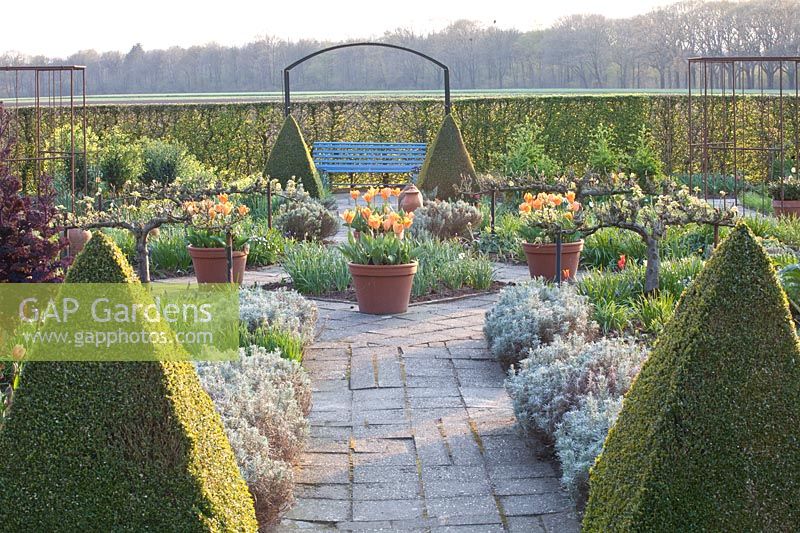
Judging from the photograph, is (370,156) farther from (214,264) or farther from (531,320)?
(531,320)

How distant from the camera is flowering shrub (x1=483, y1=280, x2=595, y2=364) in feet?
17.6

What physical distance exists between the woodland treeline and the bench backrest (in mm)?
29382

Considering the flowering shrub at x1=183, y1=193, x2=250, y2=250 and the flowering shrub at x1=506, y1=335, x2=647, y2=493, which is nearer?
the flowering shrub at x1=506, y1=335, x2=647, y2=493

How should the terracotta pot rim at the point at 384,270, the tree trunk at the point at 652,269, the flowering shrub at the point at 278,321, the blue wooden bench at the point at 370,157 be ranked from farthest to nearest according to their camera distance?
1. the blue wooden bench at the point at 370,157
2. the terracotta pot rim at the point at 384,270
3. the tree trunk at the point at 652,269
4. the flowering shrub at the point at 278,321

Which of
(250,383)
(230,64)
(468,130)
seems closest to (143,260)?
(250,383)

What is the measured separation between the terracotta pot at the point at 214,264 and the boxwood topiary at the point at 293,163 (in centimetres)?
505

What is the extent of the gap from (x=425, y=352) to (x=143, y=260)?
187cm

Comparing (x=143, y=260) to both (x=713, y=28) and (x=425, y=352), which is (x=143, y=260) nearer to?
(x=425, y=352)

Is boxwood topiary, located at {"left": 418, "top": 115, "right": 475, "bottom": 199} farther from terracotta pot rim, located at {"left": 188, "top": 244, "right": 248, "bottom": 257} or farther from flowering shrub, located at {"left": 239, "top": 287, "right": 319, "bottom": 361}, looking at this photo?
flowering shrub, located at {"left": 239, "top": 287, "right": 319, "bottom": 361}

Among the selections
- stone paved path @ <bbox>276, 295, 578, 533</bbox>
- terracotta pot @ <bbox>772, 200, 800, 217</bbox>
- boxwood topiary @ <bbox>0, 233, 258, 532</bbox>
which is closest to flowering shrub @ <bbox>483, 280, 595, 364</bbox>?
stone paved path @ <bbox>276, 295, 578, 533</bbox>

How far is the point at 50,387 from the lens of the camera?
2277mm

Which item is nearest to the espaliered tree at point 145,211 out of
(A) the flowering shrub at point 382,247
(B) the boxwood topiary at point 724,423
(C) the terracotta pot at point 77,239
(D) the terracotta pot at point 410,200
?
(C) the terracotta pot at point 77,239

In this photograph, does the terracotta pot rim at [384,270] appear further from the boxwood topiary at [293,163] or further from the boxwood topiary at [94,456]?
the boxwood topiary at [293,163]

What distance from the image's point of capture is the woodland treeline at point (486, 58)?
148ft
